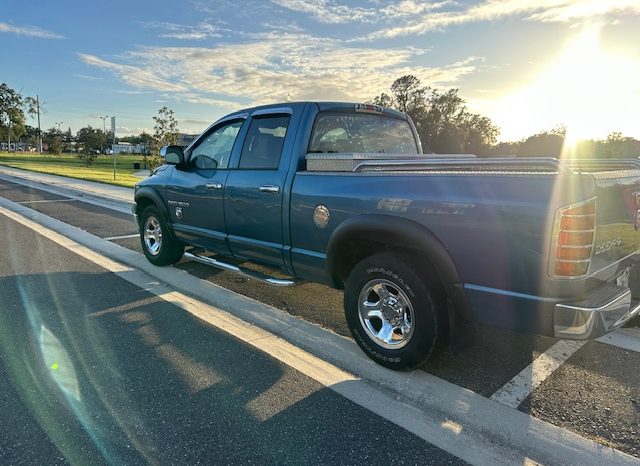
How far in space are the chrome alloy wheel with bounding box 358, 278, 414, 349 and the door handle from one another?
118 cm

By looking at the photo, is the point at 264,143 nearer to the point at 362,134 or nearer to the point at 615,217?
the point at 362,134

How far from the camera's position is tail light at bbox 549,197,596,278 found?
2406 millimetres

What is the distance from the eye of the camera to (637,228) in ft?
9.44

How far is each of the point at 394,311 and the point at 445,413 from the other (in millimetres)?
766

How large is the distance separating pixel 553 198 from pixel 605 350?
1.93 m

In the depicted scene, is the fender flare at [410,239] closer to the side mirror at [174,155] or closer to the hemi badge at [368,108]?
the hemi badge at [368,108]

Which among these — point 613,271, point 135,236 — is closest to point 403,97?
point 135,236

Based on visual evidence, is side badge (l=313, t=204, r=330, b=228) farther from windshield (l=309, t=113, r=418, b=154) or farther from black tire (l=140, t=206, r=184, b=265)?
black tire (l=140, t=206, r=184, b=265)

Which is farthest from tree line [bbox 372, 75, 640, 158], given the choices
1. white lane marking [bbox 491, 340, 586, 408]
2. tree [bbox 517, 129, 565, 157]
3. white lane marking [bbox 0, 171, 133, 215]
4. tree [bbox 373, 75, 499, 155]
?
white lane marking [bbox 491, 340, 586, 408]

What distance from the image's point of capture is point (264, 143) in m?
4.30

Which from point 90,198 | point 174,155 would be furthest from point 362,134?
point 90,198

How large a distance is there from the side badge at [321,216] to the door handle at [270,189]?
1.59 ft

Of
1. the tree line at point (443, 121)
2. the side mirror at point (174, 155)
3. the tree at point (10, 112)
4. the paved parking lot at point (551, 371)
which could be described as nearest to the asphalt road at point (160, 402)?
the paved parking lot at point (551, 371)

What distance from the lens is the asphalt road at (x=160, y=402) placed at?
2.39 metres
